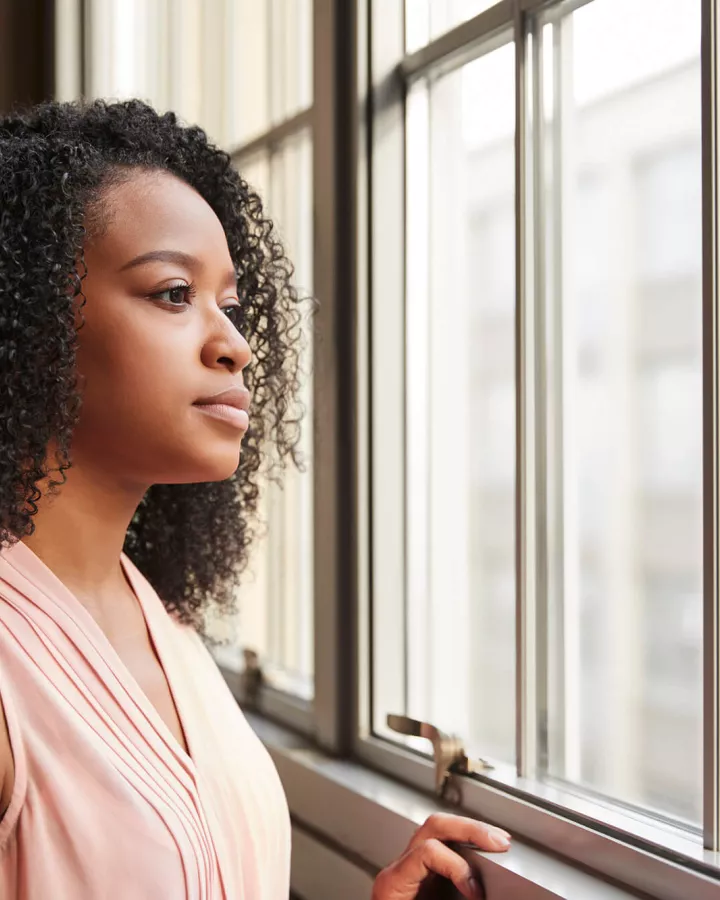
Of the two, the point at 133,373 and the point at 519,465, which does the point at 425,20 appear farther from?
the point at 133,373

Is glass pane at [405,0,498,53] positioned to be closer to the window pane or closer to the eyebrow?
the window pane

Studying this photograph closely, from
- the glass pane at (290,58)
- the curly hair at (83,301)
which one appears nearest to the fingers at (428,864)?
the curly hair at (83,301)

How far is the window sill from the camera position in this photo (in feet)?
3.14

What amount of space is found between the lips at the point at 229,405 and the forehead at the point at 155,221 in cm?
13

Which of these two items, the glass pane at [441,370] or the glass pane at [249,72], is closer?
the glass pane at [441,370]

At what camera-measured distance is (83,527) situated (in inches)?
36.8

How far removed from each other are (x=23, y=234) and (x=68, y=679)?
399mm

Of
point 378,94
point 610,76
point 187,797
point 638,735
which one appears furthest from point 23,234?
point 638,735

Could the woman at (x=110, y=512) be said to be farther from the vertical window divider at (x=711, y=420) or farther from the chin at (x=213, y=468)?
the vertical window divider at (x=711, y=420)

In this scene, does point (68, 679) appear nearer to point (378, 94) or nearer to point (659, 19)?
point (378, 94)

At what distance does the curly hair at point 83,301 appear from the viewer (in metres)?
0.86

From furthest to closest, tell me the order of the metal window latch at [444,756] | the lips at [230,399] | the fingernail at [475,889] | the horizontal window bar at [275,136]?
the horizontal window bar at [275,136] < the metal window latch at [444,756] < the fingernail at [475,889] < the lips at [230,399]

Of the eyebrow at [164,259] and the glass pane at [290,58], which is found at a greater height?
the glass pane at [290,58]

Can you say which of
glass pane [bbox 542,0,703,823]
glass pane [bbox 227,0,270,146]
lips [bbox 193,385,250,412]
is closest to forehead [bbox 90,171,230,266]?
lips [bbox 193,385,250,412]
